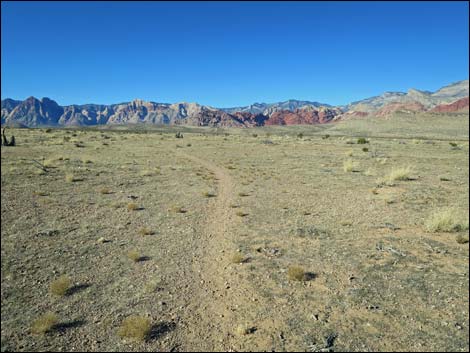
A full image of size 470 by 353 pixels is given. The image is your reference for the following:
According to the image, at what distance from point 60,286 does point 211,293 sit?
333 cm

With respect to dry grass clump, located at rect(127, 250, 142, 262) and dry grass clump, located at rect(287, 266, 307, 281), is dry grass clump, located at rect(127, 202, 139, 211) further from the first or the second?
dry grass clump, located at rect(287, 266, 307, 281)

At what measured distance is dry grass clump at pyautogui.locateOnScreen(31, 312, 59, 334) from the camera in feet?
20.6

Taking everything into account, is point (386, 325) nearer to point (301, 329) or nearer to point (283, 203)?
point (301, 329)

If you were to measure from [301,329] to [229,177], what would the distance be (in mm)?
17083

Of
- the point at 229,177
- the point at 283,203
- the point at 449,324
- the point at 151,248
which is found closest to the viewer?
the point at 449,324

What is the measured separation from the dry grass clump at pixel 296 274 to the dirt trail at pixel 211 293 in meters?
1.32

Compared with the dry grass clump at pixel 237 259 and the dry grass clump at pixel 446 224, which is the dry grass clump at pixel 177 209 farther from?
the dry grass clump at pixel 446 224

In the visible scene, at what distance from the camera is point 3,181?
18250 mm

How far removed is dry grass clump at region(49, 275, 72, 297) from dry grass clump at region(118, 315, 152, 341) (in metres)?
2.00

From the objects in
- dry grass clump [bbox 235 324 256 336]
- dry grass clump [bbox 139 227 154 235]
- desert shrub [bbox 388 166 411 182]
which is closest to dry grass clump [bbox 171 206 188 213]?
dry grass clump [bbox 139 227 154 235]

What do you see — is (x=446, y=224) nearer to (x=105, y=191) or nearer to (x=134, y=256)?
(x=134, y=256)

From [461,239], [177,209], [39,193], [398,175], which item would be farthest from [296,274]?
[398,175]

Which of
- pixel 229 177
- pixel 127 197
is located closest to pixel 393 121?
pixel 229 177

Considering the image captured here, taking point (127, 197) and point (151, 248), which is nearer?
point (151, 248)
